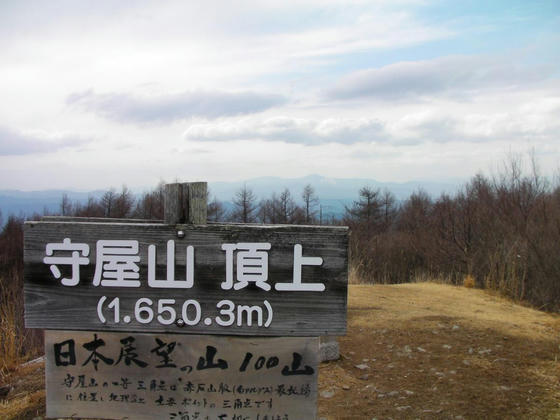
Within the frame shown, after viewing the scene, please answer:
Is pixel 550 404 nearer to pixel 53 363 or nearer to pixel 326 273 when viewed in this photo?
pixel 326 273

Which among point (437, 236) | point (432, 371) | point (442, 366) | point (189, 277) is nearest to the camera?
point (189, 277)

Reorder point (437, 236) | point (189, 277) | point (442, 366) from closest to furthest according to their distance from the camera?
1. point (189, 277)
2. point (442, 366)
3. point (437, 236)

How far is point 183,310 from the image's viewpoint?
184 centimetres

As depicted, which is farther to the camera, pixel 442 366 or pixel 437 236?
pixel 437 236

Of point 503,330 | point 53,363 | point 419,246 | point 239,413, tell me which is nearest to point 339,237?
point 239,413

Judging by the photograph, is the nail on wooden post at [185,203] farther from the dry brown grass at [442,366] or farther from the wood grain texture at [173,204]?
the dry brown grass at [442,366]

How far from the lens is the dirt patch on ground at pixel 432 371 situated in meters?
3.95

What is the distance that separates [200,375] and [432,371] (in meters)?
3.44

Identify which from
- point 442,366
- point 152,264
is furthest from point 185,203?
point 442,366

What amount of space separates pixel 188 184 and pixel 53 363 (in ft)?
2.79

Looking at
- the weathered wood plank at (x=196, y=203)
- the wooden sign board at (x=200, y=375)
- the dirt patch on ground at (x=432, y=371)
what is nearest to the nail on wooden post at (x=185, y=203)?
the weathered wood plank at (x=196, y=203)

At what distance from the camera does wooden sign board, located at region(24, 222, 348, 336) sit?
5.96 ft

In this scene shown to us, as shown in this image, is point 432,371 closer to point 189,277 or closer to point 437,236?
point 189,277

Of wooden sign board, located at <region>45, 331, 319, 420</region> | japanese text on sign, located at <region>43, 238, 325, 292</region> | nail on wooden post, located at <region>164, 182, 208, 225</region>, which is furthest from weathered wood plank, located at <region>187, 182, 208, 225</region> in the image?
wooden sign board, located at <region>45, 331, 319, 420</region>
